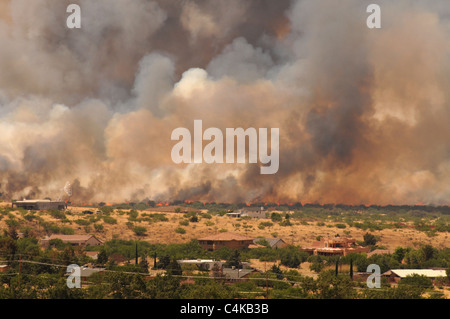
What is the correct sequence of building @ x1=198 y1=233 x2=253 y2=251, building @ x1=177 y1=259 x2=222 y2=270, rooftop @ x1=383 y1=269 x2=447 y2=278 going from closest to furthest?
rooftop @ x1=383 y1=269 x2=447 y2=278 → building @ x1=177 y1=259 x2=222 y2=270 → building @ x1=198 y1=233 x2=253 y2=251

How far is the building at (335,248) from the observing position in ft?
313

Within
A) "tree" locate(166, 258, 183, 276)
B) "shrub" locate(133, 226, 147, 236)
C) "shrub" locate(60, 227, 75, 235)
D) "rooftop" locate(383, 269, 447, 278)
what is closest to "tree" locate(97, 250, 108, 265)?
"tree" locate(166, 258, 183, 276)

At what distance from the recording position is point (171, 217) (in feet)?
446

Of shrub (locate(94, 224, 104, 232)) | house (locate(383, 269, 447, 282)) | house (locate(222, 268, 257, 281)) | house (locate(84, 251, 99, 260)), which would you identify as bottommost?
house (locate(383, 269, 447, 282))

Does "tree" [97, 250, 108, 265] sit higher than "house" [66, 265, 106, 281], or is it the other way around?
"tree" [97, 250, 108, 265]

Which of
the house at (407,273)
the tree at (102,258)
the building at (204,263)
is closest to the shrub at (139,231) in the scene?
the tree at (102,258)

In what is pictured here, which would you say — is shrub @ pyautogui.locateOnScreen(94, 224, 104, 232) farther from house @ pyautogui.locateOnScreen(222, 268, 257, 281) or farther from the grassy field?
house @ pyautogui.locateOnScreen(222, 268, 257, 281)

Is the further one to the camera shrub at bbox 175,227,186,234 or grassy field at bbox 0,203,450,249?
shrub at bbox 175,227,186,234

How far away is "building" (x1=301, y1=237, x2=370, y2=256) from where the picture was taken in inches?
3757

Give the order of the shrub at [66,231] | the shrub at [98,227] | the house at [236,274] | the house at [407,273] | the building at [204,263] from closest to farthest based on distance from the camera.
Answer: the house at [236,274]
the house at [407,273]
the building at [204,263]
the shrub at [66,231]
the shrub at [98,227]

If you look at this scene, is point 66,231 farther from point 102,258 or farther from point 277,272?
point 277,272

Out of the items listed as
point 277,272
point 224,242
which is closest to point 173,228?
point 224,242

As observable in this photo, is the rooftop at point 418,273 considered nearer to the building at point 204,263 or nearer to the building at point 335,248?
the building at point 335,248
